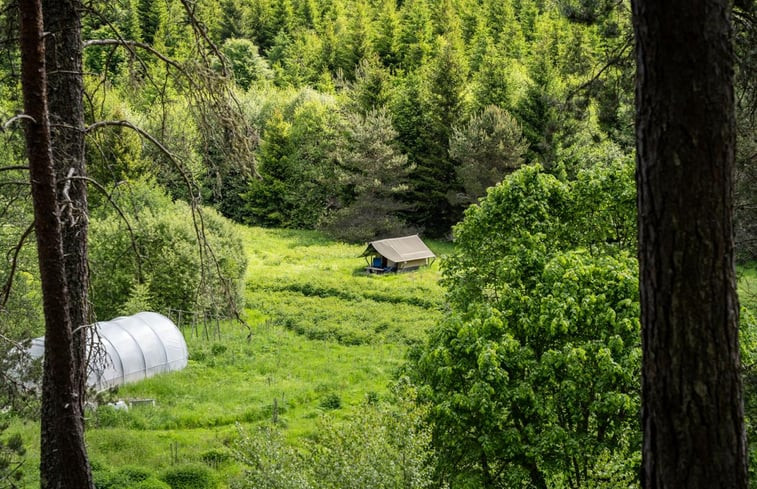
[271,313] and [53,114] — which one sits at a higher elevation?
[53,114]

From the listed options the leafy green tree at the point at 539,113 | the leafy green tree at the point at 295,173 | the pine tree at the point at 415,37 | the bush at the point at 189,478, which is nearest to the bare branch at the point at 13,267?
the bush at the point at 189,478

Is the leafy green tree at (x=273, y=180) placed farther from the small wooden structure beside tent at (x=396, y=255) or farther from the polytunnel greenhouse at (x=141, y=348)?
the polytunnel greenhouse at (x=141, y=348)

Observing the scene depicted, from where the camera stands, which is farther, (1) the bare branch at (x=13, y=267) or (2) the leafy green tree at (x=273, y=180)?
(2) the leafy green tree at (x=273, y=180)

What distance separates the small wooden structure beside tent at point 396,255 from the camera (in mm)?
44344

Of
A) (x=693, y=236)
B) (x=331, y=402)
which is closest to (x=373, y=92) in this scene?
(x=331, y=402)

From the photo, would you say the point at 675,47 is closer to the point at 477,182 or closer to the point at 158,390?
the point at 158,390

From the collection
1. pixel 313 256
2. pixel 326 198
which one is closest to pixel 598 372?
pixel 313 256

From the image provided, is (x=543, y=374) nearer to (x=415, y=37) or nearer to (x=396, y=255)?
(x=396, y=255)

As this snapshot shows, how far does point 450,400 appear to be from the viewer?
13.7m

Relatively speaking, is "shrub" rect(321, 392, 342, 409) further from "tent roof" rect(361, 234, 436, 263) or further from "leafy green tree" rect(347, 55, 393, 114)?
"leafy green tree" rect(347, 55, 393, 114)

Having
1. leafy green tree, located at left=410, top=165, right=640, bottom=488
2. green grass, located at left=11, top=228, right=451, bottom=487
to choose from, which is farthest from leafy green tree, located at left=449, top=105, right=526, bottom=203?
leafy green tree, located at left=410, top=165, right=640, bottom=488

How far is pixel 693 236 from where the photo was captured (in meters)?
3.77

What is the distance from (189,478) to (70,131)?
34.7ft

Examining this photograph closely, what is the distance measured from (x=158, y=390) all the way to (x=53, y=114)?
1790 centimetres
